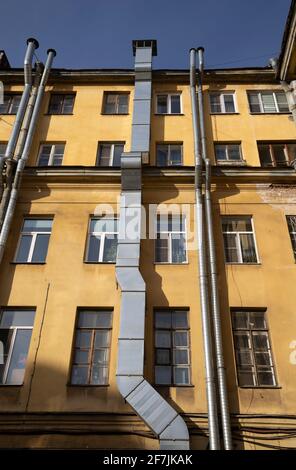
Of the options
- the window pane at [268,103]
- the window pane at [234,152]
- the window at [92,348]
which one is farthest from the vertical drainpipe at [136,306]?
the window pane at [268,103]

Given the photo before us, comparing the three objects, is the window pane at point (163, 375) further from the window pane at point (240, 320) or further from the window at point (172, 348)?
the window pane at point (240, 320)

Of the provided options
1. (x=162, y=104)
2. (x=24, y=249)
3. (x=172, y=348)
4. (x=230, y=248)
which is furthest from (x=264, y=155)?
(x=24, y=249)

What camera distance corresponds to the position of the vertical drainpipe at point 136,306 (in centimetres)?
896

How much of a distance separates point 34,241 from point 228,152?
805 cm

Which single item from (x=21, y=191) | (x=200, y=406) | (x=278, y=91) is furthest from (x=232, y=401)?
(x=278, y=91)

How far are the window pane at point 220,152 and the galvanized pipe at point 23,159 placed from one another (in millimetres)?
7125

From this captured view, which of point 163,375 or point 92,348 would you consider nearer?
point 163,375

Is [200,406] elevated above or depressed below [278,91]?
below

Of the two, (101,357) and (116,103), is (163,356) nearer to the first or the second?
(101,357)

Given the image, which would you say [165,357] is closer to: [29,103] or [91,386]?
[91,386]

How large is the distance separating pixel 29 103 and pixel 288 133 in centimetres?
1051

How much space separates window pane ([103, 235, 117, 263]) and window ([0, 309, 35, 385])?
278 centimetres

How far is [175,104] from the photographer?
54.2 feet

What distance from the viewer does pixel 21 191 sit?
44.9 feet
